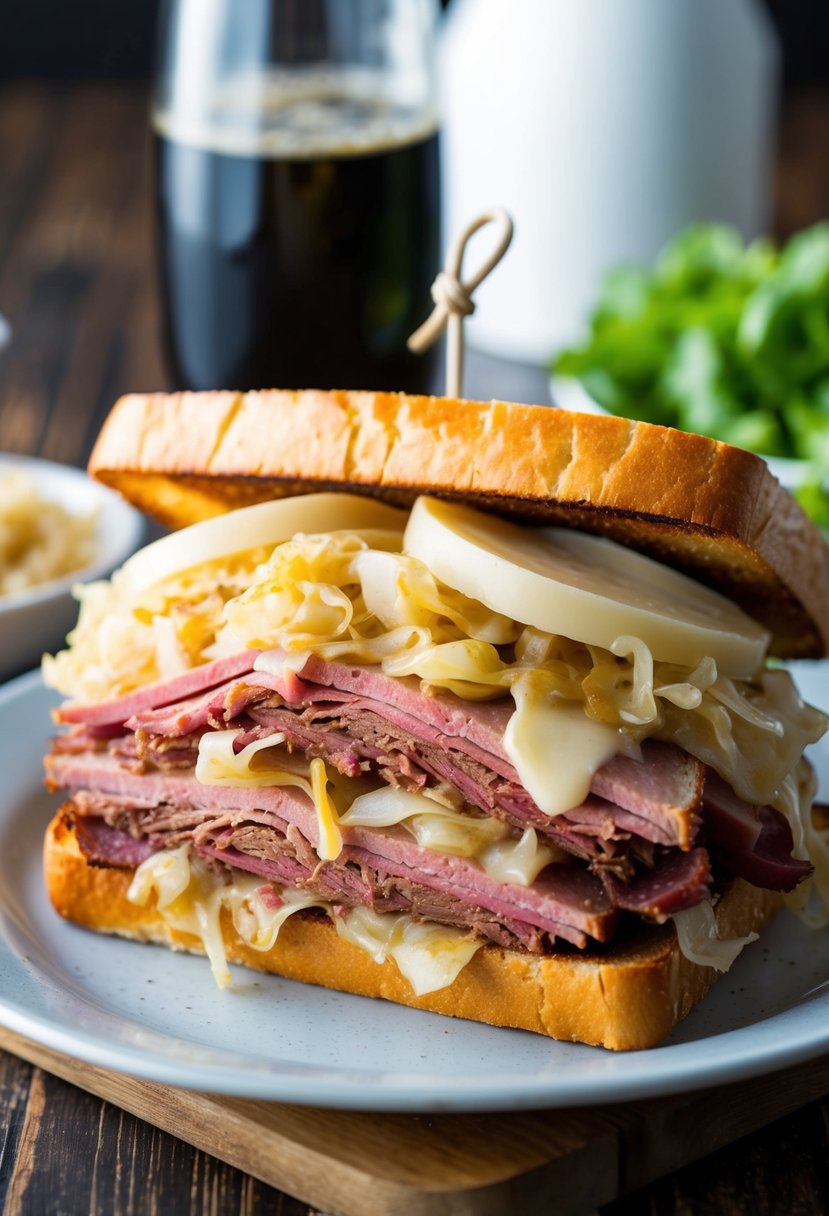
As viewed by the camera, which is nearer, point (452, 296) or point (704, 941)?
point (704, 941)

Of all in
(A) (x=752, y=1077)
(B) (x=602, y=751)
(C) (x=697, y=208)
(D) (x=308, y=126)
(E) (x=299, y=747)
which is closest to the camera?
(A) (x=752, y=1077)

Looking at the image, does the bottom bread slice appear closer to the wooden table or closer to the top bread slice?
the wooden table

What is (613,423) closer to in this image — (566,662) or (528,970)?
(566,662)

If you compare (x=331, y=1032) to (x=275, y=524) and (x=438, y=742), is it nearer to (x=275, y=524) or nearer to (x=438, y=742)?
(x=438, y=742)

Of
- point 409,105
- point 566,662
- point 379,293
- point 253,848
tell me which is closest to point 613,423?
point 566,662

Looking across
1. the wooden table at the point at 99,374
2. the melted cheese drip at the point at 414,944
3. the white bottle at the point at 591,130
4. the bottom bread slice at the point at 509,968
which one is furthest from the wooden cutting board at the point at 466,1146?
the white bottle at the point at 591,130

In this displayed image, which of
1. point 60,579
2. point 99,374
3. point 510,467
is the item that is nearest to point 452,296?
point 510,467

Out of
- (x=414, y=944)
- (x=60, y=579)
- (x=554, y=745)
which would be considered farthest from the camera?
(x=60, y=579)
